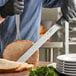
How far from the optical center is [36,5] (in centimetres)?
161

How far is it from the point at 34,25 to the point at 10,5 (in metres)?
0.44

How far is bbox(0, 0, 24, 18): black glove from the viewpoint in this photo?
3.84ft

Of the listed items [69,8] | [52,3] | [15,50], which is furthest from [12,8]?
[52,3]

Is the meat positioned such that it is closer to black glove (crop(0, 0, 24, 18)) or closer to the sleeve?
black glove (crop(0, 0, 24, 18))

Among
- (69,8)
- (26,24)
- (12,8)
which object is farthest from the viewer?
(26,24)

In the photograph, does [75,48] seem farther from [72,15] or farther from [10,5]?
[10,5]

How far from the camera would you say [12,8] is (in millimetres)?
1180

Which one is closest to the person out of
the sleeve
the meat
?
the sleeve

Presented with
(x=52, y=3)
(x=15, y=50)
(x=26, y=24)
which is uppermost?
(x=52, y=3)

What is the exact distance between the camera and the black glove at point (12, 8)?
1.17 meters

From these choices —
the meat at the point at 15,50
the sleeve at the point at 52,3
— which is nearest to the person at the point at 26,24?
the sleeve at the point at 52,3

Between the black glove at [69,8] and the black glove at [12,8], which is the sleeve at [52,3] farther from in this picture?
the black glove at [12,8]

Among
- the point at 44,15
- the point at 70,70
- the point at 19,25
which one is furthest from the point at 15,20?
the point at 44,15

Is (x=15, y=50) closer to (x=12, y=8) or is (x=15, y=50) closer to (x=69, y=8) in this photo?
(x=12, y=8)
